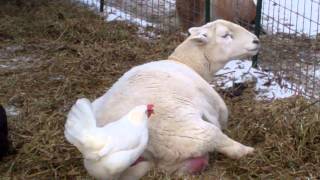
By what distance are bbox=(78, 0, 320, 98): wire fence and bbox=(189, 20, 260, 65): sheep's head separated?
1.03 meters

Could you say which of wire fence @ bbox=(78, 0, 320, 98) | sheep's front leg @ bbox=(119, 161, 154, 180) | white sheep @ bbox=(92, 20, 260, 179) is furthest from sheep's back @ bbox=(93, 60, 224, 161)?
wire fence @ bbox=(78, 0, 320, 98)

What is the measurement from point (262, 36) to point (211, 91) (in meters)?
3.51

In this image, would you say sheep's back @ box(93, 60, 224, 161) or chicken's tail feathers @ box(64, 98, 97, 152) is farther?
sheep's back @ box(93, 60, 224, 161)

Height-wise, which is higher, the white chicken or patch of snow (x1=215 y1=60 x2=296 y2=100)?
the white chicken

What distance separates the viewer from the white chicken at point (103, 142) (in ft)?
12.5

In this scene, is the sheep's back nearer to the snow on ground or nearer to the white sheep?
the white sheep

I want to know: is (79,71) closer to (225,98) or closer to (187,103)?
(225,98)

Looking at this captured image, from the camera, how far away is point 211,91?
203 inches

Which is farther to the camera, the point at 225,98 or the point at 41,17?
the point at 41,17

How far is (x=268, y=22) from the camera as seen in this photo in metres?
9.22

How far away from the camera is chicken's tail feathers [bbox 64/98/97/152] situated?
A: 150 inches

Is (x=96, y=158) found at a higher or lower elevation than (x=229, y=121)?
higher

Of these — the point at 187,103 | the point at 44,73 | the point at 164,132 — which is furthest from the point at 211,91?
the point at 44,73

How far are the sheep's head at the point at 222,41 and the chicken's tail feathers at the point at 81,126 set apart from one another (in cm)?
182
